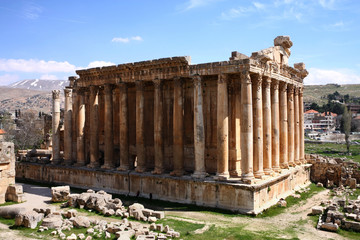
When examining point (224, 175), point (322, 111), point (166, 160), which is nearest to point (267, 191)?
point (224, 175)

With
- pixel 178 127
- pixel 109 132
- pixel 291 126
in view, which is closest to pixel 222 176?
pixel 178 127

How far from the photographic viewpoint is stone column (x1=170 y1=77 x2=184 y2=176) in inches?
787

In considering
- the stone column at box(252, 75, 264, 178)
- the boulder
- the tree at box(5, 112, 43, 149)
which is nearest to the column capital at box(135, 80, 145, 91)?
the stone column at box(252, 75, 264, 178)

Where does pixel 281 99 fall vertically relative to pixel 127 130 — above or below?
above

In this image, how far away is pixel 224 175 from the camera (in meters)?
17.8

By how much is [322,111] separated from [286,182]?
96030 mm

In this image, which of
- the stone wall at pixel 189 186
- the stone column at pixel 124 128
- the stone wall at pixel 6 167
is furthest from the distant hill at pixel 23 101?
the stone wall at pixel 6 167

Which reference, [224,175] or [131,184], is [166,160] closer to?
[131,184]

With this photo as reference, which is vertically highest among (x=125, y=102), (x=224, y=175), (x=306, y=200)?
(x=125, y=102)

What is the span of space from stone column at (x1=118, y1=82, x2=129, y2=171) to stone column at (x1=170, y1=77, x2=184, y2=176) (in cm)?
439

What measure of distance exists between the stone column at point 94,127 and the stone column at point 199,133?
30.5ft

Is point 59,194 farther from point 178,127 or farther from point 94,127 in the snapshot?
point 178,127

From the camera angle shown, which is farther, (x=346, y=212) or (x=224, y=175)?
(x=224, y=175)

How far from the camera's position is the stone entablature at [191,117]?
1816cm
